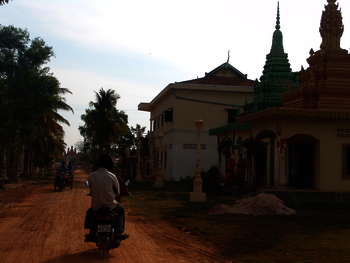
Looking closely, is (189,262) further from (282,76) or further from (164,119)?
(164,119)

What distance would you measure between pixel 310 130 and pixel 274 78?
283 inches

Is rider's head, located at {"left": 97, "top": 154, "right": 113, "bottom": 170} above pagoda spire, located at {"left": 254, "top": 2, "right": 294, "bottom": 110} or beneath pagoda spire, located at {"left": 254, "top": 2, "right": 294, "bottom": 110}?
beneath

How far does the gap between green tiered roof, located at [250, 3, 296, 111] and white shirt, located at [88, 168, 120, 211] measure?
1897cm

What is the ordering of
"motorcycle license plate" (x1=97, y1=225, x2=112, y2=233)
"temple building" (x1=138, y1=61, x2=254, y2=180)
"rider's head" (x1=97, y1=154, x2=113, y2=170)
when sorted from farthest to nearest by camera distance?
"temple building" (x1=138, y1=61, x2=254, y2=180) → "rider's head" (x1=97, y1=154, x2=113, y2=170) → "motorcycle license plate" (x1=97, y1=225, x2=112, y2=233)

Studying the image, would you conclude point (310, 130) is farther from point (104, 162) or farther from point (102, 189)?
point (102, 189)

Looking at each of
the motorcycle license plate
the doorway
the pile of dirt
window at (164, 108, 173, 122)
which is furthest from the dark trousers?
window at (164, 108, 173, 122)

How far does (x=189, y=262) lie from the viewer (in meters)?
9.29

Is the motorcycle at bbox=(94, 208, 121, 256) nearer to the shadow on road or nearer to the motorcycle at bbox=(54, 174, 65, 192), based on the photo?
the shadow on road

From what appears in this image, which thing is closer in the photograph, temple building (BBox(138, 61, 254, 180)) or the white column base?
the white column base

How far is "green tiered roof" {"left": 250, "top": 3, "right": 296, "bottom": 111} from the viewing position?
28250 mm

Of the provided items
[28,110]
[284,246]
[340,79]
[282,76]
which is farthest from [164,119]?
[284,246]

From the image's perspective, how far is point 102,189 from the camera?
9.64 meters

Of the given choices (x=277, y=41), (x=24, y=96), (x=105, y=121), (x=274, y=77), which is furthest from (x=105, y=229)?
(x=105, y=121)

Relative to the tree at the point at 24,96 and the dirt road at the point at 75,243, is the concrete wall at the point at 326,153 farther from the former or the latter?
the tree at the point at 24,96
